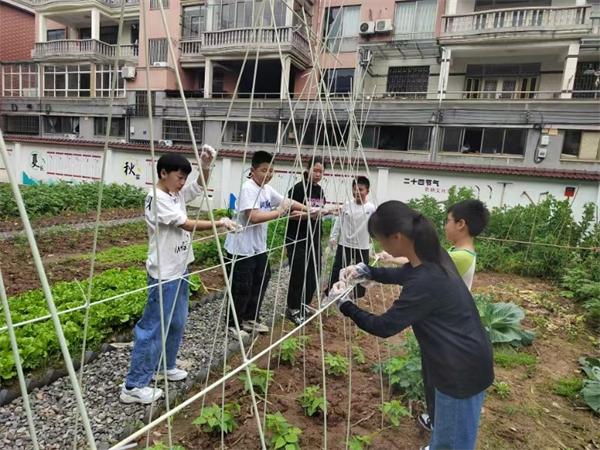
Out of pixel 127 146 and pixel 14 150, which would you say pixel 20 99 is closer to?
pixel 14 150

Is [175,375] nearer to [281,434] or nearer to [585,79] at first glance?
[281,434]

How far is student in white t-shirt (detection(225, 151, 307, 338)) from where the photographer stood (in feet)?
10.2

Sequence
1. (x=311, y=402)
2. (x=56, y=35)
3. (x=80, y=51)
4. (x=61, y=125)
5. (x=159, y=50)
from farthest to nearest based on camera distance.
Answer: (x=56, y=35)
(x=80, y=51)
(x=61, y=125)
(x=159, y=50)
(x=311, y=402)

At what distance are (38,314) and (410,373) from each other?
9.23 feet

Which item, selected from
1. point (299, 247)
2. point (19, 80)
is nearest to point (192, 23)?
point (19, 80)

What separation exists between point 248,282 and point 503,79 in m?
15.7

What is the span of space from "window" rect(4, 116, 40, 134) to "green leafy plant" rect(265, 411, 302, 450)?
24.0m

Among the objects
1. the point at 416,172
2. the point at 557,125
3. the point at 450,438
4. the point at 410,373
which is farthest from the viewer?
the point at 557,125

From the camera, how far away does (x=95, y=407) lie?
2414 millimetres

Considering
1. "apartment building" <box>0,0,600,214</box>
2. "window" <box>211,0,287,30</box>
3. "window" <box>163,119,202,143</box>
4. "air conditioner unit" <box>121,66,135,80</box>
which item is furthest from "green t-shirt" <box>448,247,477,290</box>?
"air conditioner unit" <box>121,66,135,80</box>

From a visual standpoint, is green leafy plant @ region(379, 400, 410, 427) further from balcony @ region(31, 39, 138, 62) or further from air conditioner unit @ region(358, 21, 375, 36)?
balcony @ region(31, 39, 138, 62)

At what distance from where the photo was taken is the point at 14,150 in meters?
14.3

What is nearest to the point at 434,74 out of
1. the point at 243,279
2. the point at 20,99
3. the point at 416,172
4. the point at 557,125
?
the point at 557,125

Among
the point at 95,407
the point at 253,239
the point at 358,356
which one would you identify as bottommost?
the point at 95,407
